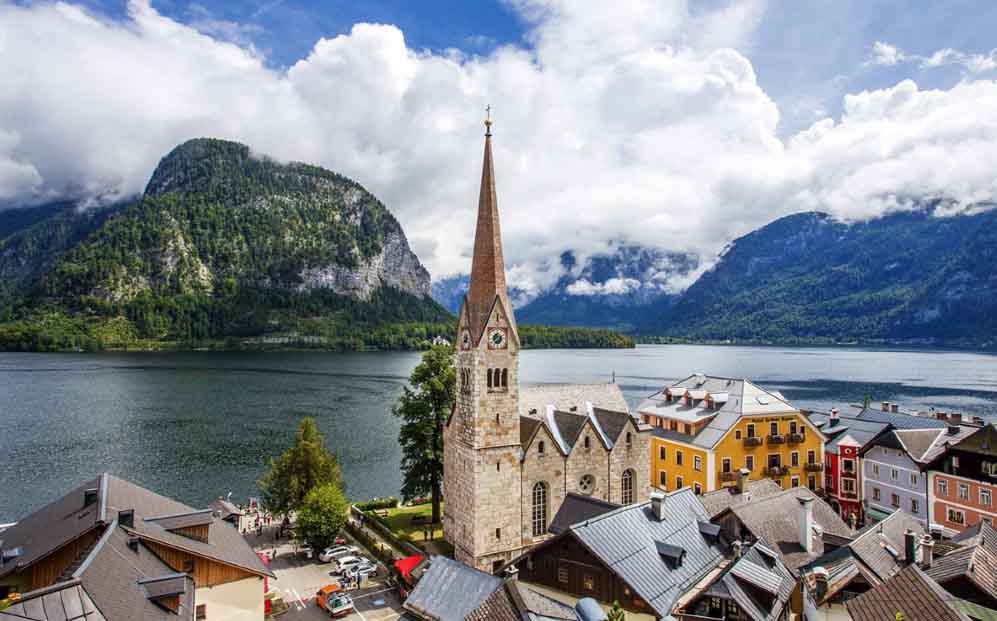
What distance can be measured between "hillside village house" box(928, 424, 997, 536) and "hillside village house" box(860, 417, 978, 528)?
0.85m

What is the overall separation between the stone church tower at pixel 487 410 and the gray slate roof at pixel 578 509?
3.67 metres

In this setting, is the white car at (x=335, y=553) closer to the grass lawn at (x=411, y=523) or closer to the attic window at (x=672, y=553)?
the grass lawn at (x=411, y=523)

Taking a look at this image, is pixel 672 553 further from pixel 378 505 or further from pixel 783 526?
pixel 378 505

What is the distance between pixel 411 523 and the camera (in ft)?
162

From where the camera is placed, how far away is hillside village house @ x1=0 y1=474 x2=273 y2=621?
62.8 ft

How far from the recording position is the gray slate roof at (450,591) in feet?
79.7

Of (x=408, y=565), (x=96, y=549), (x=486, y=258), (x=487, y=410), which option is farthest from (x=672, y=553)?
(x=96, y=549)

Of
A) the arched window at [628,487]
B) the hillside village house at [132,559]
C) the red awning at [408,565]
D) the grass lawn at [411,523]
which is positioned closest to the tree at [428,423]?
the grass lawn at [411,523]

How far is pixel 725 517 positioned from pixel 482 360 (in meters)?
15.8

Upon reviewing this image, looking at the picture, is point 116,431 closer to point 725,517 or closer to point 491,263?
point 491,263

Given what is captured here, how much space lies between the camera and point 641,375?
192625 mm

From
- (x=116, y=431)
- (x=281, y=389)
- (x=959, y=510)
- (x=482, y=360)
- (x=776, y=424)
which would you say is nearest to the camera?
(x=482, y=360)

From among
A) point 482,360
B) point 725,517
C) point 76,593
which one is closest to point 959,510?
point 725,517

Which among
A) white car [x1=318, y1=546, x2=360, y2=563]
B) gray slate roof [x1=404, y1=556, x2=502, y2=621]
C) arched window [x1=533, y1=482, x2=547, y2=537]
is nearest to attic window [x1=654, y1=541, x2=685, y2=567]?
gray slate roof [x1=404, y1=556, x2=502, y2=621]
